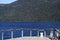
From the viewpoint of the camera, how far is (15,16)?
1277 inches

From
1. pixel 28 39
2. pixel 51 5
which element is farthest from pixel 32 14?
pixel 28 39

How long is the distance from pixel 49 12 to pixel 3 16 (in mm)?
11663

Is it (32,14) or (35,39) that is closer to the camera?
(35,39)

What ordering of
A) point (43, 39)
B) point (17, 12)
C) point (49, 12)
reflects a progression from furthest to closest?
point (49, 12) → point (17, 12) → point (43, 39)

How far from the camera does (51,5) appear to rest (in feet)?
119

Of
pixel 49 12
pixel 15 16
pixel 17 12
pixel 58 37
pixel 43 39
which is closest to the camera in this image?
pixel 58 37

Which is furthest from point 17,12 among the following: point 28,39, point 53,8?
point 28,39

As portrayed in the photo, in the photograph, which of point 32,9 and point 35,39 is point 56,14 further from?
point 35,39

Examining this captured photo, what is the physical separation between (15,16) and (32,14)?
10.3ft

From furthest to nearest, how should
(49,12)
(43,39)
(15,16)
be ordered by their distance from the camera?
(49,12) < (15,16) < (43,39)

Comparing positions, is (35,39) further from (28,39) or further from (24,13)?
(24,13)

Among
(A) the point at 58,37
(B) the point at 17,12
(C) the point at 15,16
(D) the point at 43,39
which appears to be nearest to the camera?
(A) the point at 58,37

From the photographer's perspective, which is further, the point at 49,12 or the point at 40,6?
the point at 49,12

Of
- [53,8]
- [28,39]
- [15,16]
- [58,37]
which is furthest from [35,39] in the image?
[53,8]
